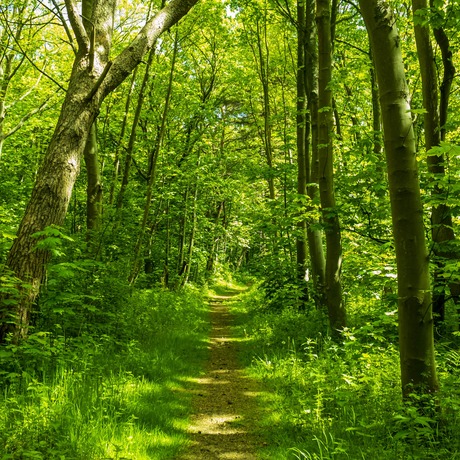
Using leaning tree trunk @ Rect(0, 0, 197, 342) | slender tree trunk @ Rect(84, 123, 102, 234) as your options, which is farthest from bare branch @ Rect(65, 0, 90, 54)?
slender tree trunk @ Rect(84, 123, 102, 234)

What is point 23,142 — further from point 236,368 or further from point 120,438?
point 120,438

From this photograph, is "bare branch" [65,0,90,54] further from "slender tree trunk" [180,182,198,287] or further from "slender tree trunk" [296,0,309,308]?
"slender tree trunk" [180,182,198,287]

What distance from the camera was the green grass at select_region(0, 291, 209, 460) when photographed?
3576 mm

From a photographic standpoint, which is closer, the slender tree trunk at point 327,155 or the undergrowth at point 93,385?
the undergrowth at point 93,385

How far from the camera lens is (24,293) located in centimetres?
513

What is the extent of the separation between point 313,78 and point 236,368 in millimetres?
6427

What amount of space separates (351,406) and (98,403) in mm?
2901

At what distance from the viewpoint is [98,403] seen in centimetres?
459

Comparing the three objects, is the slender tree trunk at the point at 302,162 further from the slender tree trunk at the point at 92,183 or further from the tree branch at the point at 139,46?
the slender tree trunk at the point at 92,183

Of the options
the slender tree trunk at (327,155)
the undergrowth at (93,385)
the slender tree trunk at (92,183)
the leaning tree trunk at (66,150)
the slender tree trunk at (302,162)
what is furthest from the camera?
the slender tree trunk at (302,162)

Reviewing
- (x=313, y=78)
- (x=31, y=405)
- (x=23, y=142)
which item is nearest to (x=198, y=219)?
(x=23, y=142)

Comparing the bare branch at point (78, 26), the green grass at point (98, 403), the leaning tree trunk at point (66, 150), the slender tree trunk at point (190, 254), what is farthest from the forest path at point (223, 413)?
the slender tree trunk at point (190, 254)

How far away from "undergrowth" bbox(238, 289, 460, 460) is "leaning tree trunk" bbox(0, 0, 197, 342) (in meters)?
3.47

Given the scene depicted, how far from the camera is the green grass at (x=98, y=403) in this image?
358 centimetres
